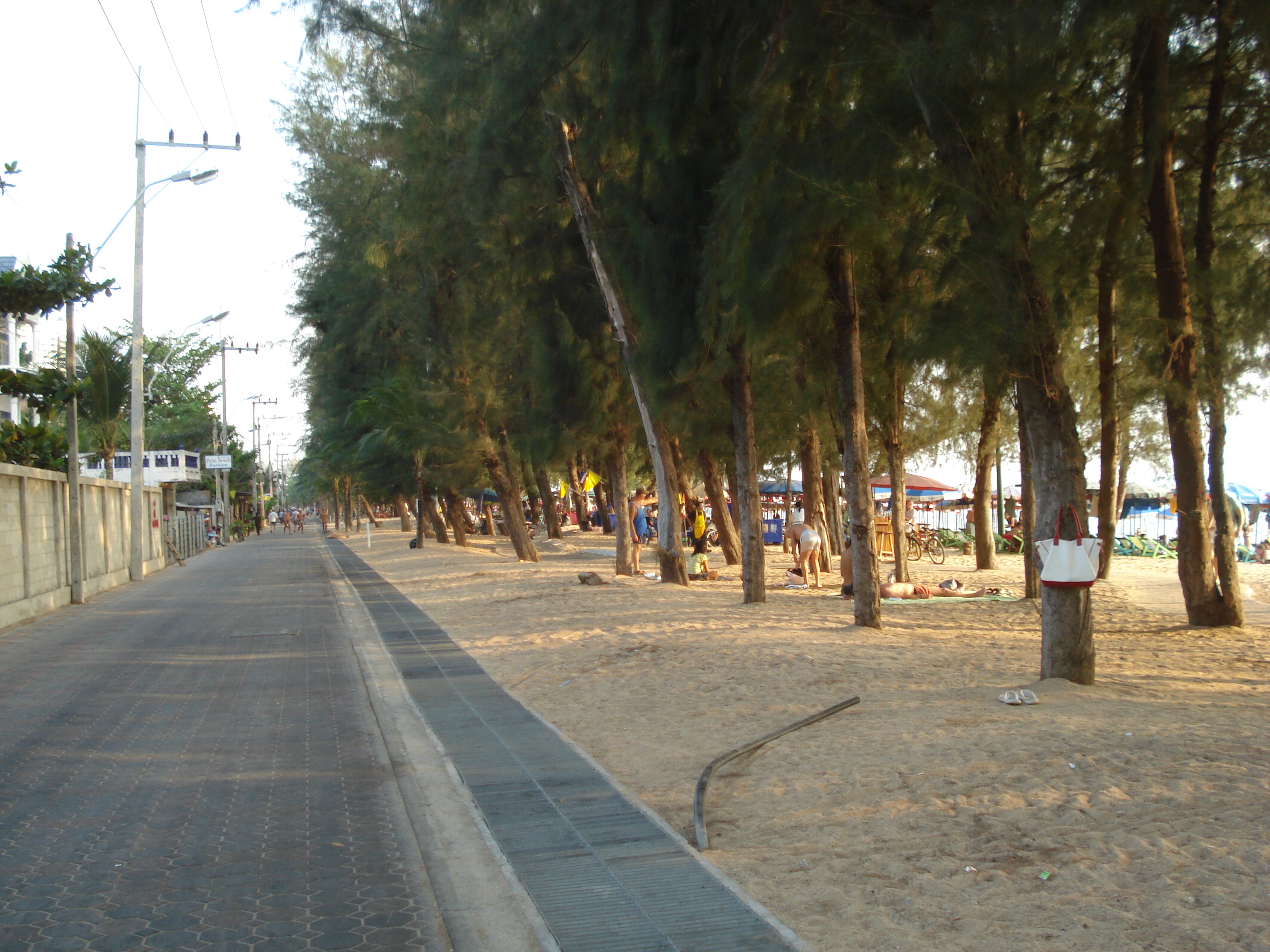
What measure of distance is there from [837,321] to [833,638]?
388 centimetres

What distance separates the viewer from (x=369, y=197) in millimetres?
24141

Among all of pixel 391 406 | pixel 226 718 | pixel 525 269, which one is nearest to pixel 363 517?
pixel 391 406

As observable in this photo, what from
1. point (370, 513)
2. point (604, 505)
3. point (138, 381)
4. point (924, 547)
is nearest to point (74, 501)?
point (138, 381)

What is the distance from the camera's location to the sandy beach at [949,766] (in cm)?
412

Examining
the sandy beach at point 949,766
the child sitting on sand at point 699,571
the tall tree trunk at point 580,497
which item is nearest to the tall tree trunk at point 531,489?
the tall tree trunk at point 580,497

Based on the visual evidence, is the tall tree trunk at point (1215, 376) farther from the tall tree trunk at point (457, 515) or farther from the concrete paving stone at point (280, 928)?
the tall tree trunk at point (457, 515)

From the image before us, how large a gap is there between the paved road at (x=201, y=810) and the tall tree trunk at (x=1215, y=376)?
375 inches

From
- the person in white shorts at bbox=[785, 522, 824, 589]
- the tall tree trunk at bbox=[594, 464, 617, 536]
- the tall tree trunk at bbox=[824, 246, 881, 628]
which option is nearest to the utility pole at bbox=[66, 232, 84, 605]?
the person in white shorts at bbox=[785, 522, 824, 589]

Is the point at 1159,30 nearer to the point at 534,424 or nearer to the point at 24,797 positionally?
the point at 24,797

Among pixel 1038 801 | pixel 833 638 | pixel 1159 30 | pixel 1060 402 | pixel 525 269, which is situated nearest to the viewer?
pixel 1038 801

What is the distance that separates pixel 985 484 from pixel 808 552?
4.81 meters

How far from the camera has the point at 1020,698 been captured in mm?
7391

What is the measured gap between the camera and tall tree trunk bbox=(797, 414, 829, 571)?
18984 millimetres

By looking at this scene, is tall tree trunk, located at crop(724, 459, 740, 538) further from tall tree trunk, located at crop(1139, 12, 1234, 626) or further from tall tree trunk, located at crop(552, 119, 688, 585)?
tall tree trunk, located at crop(1139, 12, 1234, 626)
